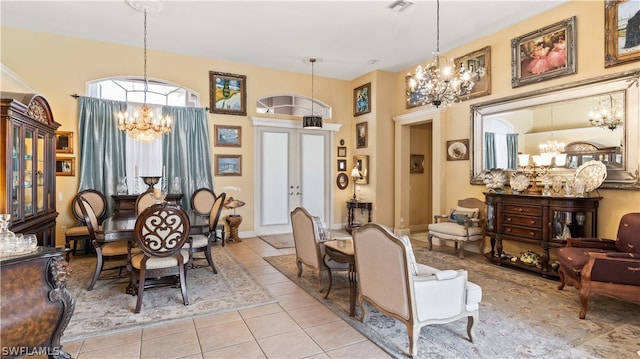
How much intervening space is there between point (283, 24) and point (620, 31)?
4351 mm

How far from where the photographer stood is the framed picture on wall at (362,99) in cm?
744

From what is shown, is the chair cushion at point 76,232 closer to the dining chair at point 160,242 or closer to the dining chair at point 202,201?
the dining chair at point 202,201

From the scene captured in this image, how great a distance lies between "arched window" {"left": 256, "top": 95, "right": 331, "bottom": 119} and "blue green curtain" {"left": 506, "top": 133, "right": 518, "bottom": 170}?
406cm

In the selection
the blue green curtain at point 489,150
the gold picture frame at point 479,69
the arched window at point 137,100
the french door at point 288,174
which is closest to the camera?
the blue green curtain at point 489,150

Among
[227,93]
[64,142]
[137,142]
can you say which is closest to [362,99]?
[227,93]

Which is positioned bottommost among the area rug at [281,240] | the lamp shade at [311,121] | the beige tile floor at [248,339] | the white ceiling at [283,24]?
→ the beige tile floor at [248,339]

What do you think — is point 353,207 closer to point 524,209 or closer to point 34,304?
point 524,209

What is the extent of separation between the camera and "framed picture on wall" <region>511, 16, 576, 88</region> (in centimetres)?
437

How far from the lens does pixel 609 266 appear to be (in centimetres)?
298

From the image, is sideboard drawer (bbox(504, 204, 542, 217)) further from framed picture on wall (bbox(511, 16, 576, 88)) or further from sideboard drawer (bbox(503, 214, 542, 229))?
framed picture on wall (bbox(511, 16, 576, 88))

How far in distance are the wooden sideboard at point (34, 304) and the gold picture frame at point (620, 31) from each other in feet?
19.6

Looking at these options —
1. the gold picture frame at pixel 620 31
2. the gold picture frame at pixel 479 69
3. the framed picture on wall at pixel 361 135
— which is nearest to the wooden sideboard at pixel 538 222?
the gold picture frame at pixel 620 31

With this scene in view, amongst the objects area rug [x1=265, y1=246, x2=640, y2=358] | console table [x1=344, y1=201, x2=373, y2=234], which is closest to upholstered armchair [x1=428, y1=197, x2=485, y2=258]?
area rug [x1=265, y1=246, x2=640, y2=358]

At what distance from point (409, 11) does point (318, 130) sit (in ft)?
11.6
